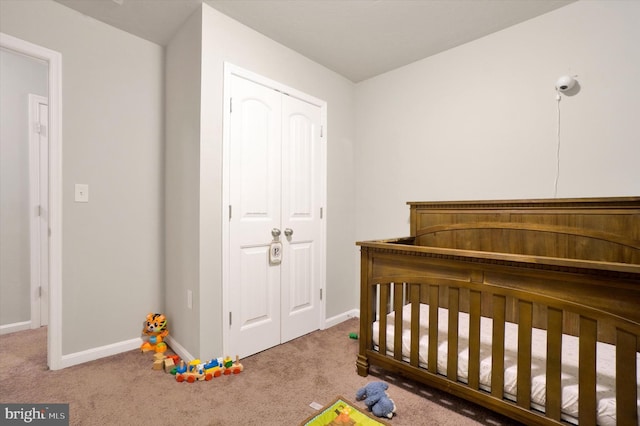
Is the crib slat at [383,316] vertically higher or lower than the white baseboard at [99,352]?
higher

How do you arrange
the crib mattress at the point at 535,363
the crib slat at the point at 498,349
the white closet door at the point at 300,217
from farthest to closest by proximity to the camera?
the white closet door at the point at 300,217
the crib slat at the point at 498,349
the crib mattress at the point at 535,363

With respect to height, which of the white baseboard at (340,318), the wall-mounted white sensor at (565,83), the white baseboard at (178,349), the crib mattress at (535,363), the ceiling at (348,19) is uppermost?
the ceiling at (348,19)

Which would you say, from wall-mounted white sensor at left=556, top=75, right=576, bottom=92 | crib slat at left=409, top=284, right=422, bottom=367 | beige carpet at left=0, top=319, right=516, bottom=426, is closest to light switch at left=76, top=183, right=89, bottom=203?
beige carpet at left=0, top=319, right=516, bottom=426

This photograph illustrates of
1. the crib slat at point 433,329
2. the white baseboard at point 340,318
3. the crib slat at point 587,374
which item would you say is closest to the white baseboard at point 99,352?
the white baseboard at point 340,318

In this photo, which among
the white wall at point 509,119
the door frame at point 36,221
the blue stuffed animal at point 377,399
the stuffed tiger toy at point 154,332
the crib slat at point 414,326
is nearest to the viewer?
the blue stuffed animal at point 377,399

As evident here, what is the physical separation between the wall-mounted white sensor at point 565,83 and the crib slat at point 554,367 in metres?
1.38

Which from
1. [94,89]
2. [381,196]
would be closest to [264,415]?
[381,196]

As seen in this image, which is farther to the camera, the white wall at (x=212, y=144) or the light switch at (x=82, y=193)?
the light switch at (x=82, y=193)

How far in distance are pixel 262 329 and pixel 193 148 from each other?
1.31m

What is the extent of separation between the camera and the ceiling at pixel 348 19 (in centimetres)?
180

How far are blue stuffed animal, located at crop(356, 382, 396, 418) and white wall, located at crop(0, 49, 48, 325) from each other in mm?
2747

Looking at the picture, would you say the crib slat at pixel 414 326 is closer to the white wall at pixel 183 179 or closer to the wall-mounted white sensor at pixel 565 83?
the white wall at pixel 183 179

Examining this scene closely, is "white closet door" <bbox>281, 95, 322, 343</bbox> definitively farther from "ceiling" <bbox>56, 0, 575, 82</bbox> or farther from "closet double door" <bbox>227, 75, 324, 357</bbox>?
"ceiling" <bbox>56, 0, 575, 82</bbox>

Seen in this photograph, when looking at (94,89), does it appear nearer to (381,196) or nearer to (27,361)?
(27,361)
